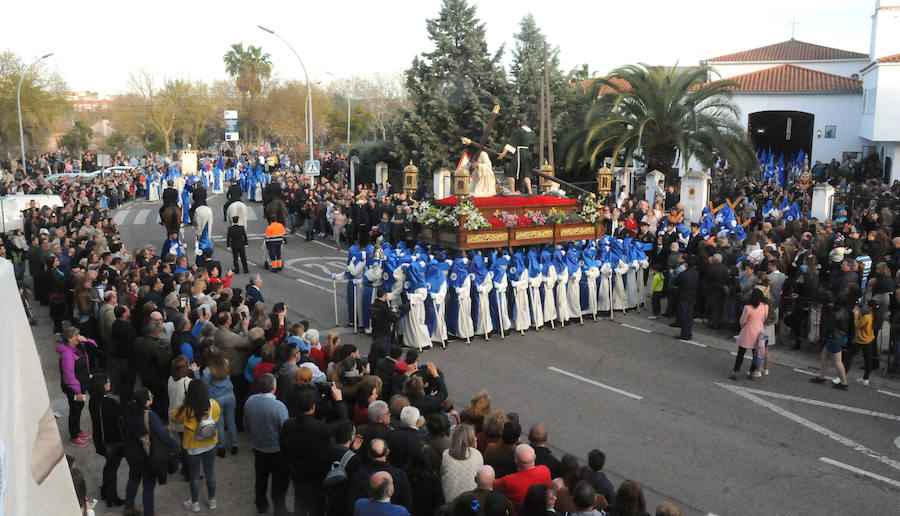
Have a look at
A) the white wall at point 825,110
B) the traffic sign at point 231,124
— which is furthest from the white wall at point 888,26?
the traffic sign at point 231,124

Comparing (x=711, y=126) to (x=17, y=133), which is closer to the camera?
(x=711, y=126)

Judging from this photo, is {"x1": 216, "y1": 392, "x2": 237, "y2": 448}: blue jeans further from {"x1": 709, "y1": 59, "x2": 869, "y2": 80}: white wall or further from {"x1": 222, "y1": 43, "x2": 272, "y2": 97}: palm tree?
{"x1": 222, "y1": 43, "x2": 272, "y2": 97}: palm tree

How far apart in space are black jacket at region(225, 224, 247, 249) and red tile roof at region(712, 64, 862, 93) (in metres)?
27.4

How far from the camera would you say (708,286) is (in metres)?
15.7

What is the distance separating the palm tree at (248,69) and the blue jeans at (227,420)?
212 ft

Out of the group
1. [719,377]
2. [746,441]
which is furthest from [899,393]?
[746,441]

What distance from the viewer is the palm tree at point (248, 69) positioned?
70.2 m

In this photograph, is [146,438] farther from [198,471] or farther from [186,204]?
[186,204]

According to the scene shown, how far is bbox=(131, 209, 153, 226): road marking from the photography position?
96.2 feet

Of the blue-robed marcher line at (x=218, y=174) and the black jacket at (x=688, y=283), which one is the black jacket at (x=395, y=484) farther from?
the blue-robed marcher line at (x=218, y=174)

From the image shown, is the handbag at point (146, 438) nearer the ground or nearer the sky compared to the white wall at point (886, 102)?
nearer the ground

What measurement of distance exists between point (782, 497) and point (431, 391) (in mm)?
4062

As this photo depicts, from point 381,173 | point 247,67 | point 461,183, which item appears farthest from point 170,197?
point 247,67

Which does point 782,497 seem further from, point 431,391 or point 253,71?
point 253,71
